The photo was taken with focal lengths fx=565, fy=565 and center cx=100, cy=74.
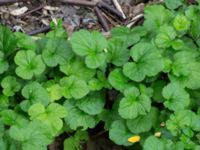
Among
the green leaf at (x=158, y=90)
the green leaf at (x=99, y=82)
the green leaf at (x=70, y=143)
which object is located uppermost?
the green leaf at (x=99, y=82)

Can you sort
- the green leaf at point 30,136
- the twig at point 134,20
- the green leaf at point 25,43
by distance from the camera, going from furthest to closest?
1. the twig at point 134,20
2. the green leaf at point 25,43
3. the green leaf at point 30,136

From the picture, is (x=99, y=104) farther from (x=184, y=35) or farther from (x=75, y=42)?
(x=184, y=35)

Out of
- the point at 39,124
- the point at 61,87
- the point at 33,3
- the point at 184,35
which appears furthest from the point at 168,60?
the point at 33,3

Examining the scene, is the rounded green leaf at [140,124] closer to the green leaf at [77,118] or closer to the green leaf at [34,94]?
the green leaf at [77,118]

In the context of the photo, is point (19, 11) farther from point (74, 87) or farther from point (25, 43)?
point (74, 87)

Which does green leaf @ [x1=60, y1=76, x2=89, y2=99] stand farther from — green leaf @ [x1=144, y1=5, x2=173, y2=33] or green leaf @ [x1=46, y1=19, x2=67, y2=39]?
green leaf @ [x1=144, y1=5, x2=173, y2=33]

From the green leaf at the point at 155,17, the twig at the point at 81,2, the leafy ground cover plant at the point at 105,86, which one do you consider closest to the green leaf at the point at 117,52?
the leafy ground cover plant at the point at 105,86

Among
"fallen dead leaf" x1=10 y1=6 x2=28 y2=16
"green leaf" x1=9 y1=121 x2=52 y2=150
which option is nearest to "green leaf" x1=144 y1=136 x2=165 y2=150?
"green leaf" x1=9 y1=121 x2=52 y2=150
